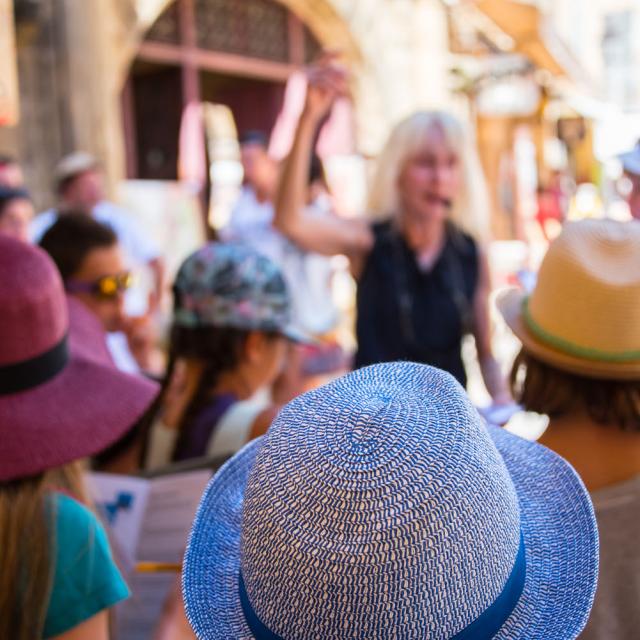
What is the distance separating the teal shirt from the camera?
1.18 meters

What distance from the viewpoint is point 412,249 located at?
261 centimetres

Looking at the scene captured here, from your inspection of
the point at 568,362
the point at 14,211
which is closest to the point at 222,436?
A: the point at 568,362

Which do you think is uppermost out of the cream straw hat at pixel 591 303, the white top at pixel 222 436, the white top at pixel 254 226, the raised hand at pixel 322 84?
the raised hand at pixel 322 84

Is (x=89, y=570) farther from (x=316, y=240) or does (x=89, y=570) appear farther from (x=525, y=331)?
(x=316, y=240)

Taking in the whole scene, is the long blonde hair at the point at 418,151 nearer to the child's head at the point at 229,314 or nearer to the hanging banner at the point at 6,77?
the child's head at the point at 229,314

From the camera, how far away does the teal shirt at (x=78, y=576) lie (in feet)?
3.88

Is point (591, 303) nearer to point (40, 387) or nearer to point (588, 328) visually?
point (588, 328)

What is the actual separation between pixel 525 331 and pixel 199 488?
0.71m

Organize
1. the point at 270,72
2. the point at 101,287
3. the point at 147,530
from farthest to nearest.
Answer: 1. the point at 270,72
2. the point at 101,287
3. the point at 147,530

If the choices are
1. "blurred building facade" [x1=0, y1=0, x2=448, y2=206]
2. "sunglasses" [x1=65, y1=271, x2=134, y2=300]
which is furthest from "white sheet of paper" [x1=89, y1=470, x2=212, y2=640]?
"blurred building facade" [x1=0, y1=0, x2=448, y2=206]

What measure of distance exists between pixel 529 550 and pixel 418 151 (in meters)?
1.87

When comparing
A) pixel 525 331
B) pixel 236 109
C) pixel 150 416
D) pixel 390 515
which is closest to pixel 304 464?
pixel 390 515

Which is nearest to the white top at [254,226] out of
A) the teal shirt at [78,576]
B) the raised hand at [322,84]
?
the raised hand at [322,84]

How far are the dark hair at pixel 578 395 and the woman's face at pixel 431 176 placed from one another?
117cm
